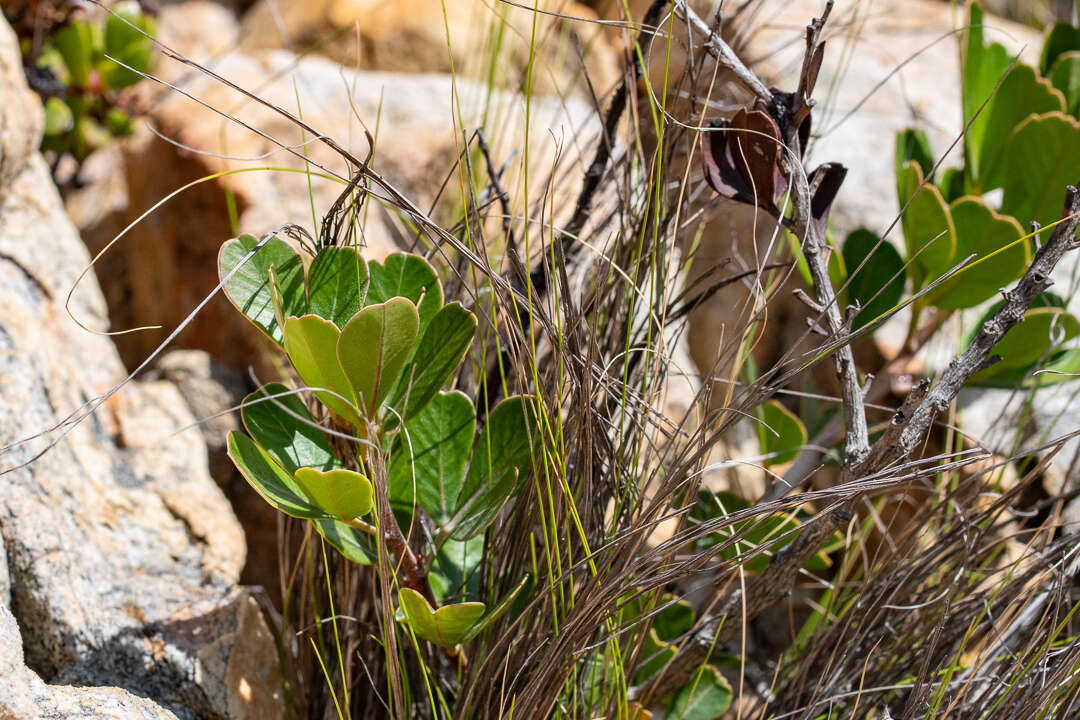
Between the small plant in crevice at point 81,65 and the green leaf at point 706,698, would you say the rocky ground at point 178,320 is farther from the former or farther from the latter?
the green leaf at point 706,698

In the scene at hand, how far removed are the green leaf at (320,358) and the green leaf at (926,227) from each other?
2.02 feet

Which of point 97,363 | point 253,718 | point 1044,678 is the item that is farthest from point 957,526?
point 97,363

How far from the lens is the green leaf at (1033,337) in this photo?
3.27 feet

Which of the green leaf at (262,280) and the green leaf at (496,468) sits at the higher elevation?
the green leaf at (262,280)

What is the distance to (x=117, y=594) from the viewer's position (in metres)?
0.91

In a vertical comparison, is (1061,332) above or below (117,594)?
above

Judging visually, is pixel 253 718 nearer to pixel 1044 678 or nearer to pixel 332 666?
pixel 332 666

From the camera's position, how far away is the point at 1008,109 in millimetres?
1125

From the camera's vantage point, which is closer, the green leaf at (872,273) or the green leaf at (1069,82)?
the green leaf at (872,273)

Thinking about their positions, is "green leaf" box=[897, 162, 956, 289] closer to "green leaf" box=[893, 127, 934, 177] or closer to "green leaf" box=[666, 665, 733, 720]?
"green leaf" box=[893, 127, 934, 177]

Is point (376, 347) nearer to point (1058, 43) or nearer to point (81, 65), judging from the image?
point (1058, 43)

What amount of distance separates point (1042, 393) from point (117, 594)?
1.24 m

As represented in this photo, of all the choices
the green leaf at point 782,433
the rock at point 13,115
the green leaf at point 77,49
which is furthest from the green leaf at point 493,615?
the green leaf at point 77,49

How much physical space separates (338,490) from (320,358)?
0.10 metres
